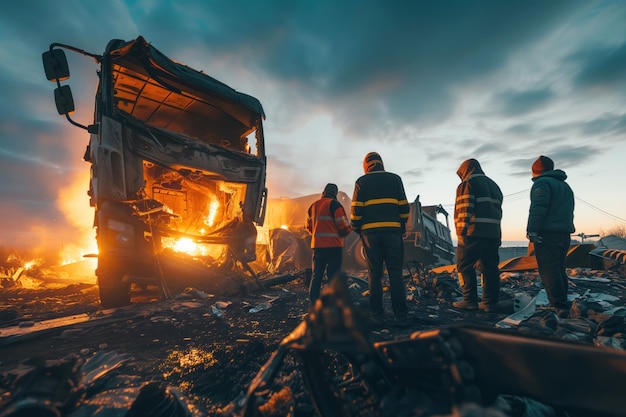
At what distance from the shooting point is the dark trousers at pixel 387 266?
293 centimetres

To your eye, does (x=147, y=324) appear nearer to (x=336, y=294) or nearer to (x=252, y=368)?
(x=252, y=368)

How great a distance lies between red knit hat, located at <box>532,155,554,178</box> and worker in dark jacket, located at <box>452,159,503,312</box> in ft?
1.85

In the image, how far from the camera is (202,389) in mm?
1594

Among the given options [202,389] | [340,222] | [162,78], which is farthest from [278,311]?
[162,78]

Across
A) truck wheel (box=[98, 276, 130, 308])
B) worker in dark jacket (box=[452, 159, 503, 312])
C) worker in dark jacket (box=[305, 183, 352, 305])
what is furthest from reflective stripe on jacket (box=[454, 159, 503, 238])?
truck wheel (box=[98, 276, 130, 308])

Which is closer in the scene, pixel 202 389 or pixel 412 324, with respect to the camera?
pixel 202 389

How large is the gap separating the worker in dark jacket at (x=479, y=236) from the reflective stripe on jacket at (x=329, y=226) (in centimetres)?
146

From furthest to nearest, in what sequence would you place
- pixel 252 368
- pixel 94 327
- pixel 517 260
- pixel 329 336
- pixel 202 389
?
pixel 517 260, pixel 94 327, pixel 252 368, pixel 202 389, pixel 329 336

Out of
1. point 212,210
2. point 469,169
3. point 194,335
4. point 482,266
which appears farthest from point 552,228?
point 212,210

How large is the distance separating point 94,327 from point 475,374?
10.9 ft

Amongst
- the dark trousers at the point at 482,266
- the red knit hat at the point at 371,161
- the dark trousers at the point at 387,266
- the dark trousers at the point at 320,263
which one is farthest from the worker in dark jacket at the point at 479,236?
the dark trousers at the point at 320,263

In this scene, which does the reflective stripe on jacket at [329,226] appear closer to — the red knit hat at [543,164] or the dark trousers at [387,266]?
the dark trousers at [387,266]

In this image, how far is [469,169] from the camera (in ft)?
12.0

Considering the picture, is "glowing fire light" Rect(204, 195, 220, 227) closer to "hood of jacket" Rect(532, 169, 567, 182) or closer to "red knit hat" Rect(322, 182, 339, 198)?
"red knit hat" Rect(322, 182, 339, 198)
